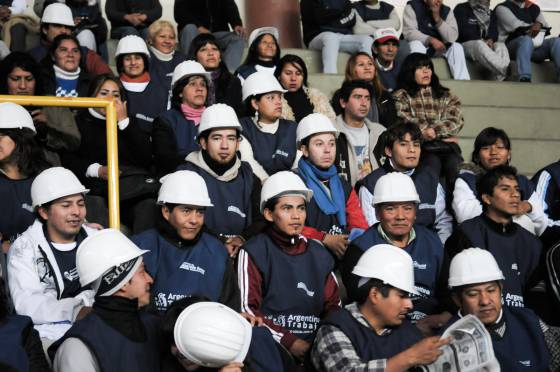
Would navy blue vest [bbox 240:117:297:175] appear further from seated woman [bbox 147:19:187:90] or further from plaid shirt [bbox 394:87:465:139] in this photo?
plaid shirt [bbox 394:87:465:139]

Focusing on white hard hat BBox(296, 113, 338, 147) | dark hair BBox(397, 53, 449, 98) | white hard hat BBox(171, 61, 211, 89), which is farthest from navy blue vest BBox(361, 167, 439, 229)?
dark hair BBox(397, 53, 449, 98)

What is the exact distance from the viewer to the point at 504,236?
597 centimetres

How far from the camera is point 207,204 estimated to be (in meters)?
5.15

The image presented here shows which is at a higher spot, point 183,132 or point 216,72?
point 216,72

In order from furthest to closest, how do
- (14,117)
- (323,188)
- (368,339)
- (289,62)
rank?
(289,62)
(323,188)
(14,117)
(368,339)

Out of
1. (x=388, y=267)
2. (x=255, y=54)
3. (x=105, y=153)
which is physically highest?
(x=255, y=54)

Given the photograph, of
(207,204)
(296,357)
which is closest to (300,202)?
(207,204)

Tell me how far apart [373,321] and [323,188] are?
1.67 meters

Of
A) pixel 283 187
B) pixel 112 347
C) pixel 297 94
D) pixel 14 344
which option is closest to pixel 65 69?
pixel 297 94

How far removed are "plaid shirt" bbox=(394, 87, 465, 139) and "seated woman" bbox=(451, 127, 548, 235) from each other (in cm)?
84

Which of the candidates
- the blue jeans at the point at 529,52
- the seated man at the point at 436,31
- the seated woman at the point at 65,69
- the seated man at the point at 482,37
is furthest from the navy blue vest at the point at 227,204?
the blue jeans at the point at 529,52

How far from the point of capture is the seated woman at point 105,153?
6.00 m

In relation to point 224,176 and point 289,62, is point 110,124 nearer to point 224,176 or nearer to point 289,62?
point 224,176

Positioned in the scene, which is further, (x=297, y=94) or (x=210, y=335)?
(x=297, y=94)
